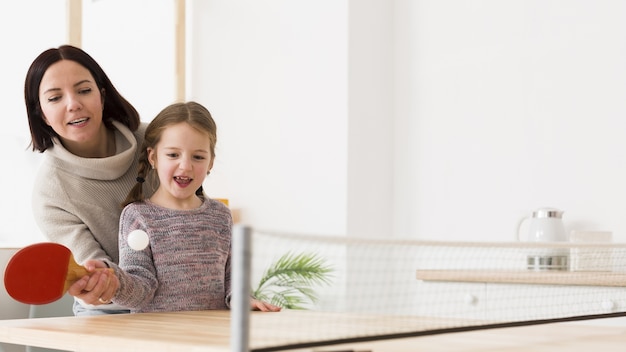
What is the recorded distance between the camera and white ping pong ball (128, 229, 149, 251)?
6.44ft

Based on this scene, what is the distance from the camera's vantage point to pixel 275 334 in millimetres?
1364

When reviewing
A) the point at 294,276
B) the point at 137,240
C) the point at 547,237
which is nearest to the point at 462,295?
the point at 547,237

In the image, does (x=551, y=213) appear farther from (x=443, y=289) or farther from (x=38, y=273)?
(x=38, y=273)

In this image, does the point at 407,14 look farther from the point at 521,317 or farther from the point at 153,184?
the point at 153,184

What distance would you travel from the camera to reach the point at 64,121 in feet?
7.75

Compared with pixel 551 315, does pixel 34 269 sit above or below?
above

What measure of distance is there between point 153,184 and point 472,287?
2.05 metres

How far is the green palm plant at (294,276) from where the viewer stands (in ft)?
16.7

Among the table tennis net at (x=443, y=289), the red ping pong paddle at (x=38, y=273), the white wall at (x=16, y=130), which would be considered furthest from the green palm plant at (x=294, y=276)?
the red ping pong paddle at (x=38, y=273)

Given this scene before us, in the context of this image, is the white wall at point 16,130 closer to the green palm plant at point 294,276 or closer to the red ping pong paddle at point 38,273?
the green palm plant at point 294,276

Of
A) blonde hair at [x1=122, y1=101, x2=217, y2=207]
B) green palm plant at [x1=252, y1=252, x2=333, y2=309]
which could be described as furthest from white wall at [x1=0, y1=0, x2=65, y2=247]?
blonde hair at [x1=122, y1=101, x2=217, y2=207]

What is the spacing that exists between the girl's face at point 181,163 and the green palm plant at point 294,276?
2907mm

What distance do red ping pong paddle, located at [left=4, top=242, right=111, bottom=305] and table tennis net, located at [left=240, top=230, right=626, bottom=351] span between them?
14.4 inches

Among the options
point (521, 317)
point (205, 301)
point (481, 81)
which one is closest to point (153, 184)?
point (205, 301)
